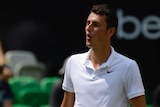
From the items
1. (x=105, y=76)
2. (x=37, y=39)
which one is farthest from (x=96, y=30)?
(x=37, y=39)

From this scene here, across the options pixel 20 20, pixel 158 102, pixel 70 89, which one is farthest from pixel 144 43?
pixel 70 89

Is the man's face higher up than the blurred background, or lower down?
higher up

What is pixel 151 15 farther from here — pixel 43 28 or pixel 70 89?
pixel 70 89

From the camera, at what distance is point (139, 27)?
12578mm

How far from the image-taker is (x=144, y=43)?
12695 millimetres

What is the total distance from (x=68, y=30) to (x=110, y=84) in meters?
8.73

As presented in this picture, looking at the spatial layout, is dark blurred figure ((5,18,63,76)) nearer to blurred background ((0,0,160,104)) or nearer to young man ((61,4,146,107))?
blurred background ((0,0,160,104))

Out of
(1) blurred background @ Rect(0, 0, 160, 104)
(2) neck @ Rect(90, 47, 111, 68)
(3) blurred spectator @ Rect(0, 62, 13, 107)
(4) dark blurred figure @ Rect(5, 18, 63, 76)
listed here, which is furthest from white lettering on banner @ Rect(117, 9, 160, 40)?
(2) neck @ Rect(90, 47, 111, 68)

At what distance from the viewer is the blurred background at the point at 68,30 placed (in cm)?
1259

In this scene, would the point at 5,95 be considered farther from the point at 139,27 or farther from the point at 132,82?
the point at 139,27

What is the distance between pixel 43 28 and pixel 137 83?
8873 mm

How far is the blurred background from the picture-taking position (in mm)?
12586

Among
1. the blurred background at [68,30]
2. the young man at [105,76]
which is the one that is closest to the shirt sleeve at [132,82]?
the young man at [105,76]

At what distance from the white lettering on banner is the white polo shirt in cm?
787
